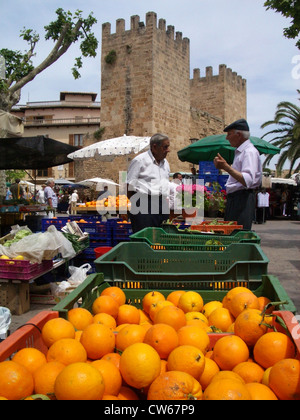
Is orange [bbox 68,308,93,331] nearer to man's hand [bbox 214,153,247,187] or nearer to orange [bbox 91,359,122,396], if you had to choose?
orange [bbox 91,359,122,396]

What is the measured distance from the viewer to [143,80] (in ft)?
67.9

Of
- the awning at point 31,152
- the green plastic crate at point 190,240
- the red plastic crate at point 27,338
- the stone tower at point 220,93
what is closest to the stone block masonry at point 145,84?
the stone tower at point 220,93

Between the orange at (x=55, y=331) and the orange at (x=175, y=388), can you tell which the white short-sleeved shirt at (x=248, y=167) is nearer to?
the orange at (x=55, y=331)

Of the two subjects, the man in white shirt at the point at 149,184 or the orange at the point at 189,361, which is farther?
the man in white shirt at the point at 149,184

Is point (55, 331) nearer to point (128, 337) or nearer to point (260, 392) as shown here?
point (128, 337)

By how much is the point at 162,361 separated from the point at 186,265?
104 cm

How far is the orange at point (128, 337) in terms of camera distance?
4.96 feet

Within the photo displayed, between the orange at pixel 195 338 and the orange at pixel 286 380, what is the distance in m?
A: 0.32

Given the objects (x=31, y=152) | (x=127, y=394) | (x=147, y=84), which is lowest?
(x=127, y=394)

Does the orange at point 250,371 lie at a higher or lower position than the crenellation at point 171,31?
lower

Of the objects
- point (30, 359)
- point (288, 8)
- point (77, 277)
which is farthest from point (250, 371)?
point (288, 8)

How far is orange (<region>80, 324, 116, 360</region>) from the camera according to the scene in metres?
1.47
